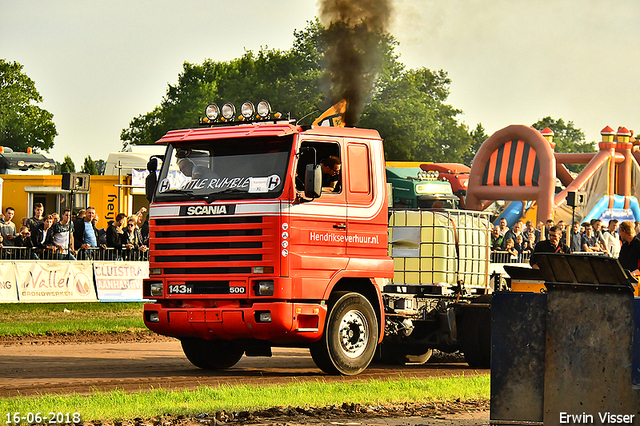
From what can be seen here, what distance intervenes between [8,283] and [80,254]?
207 centimetres

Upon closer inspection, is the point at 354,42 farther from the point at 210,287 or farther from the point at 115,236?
the point at 115,236

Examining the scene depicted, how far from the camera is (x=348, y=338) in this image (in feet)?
45.4

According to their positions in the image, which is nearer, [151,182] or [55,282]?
[151,182]

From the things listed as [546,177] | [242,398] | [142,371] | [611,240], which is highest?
[546,177]

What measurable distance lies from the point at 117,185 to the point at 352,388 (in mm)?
21059

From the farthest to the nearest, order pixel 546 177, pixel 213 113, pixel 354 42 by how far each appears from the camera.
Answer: pixel 546 177, pixel 354 42, pixel 213 113

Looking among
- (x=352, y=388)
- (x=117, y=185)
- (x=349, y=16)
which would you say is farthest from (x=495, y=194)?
(x=352, y=388)

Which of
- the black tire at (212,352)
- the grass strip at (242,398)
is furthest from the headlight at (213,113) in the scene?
the grass strip at (242,398)

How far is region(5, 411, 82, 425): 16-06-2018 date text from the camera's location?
896 centimetres

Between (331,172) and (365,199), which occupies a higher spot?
(331,172)

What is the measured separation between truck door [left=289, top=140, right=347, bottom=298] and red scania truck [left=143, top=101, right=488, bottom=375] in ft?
0.04

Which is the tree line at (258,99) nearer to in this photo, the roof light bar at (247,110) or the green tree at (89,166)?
the green tree at (89,166)

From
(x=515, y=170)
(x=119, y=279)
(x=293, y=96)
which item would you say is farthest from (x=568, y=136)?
(x=119, y=279)

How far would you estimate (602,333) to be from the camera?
7965 millimetres
